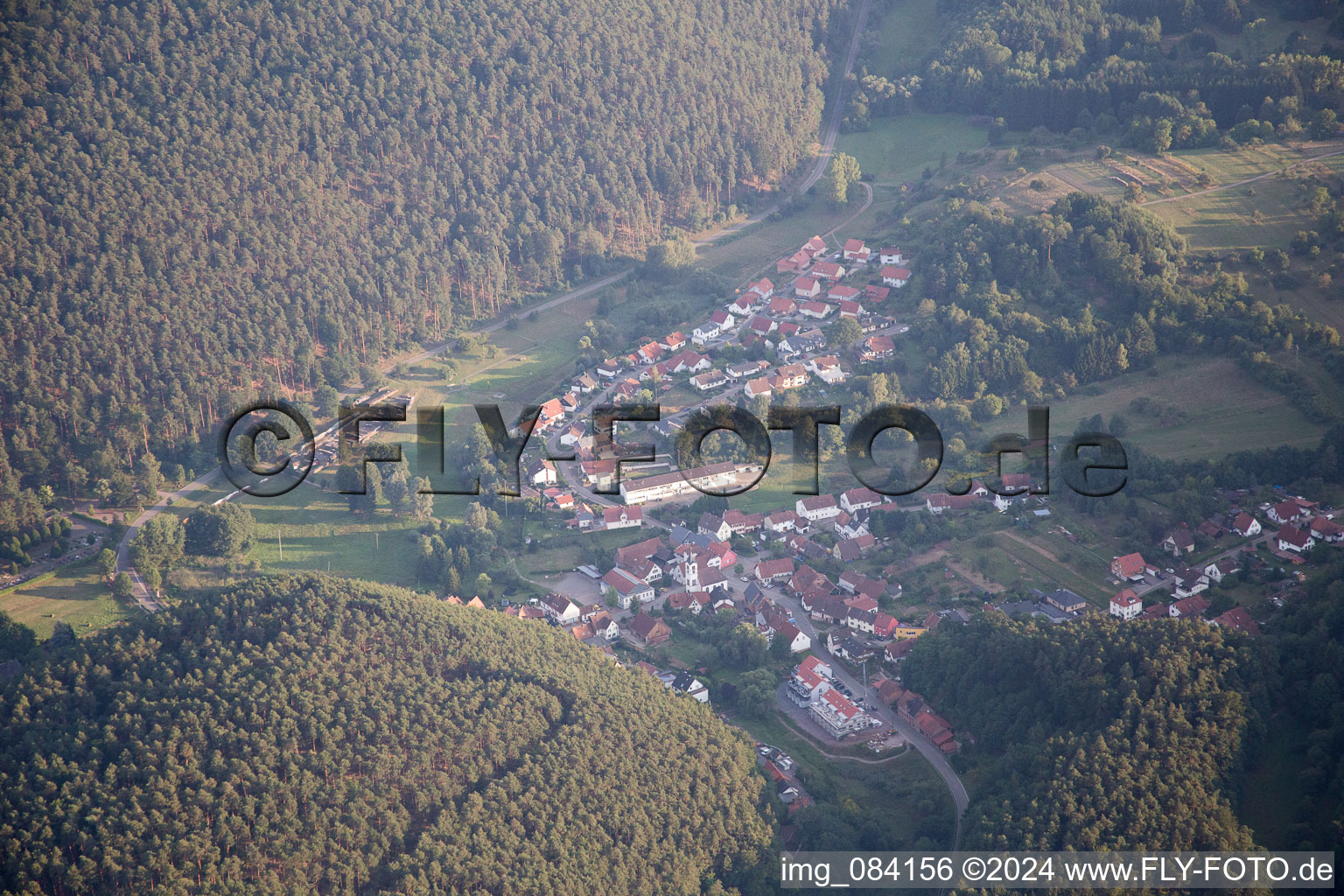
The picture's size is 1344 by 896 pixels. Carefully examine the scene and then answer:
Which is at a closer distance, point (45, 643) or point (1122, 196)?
point (45, 643)

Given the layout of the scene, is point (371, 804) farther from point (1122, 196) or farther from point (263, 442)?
point (1122, 196)

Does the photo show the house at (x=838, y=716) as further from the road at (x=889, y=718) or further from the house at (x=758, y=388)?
the house at (x=758, y=388)

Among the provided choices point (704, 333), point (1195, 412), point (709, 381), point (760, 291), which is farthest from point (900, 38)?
point (1195, 412)

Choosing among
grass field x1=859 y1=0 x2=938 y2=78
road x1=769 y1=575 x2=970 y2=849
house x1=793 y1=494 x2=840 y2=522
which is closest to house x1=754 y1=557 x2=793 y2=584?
road x1=769 y1=575 x2=970 y2=849

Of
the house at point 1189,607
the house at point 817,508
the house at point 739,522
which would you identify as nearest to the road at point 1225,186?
the house at point 817,508

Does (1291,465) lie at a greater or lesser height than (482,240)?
lesser

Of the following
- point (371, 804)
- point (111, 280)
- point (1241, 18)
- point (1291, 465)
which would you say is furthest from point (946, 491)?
point (1241, 18)

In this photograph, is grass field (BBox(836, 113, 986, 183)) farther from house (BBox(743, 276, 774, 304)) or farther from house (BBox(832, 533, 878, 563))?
house (BBox(832, 533, 878, 563))
